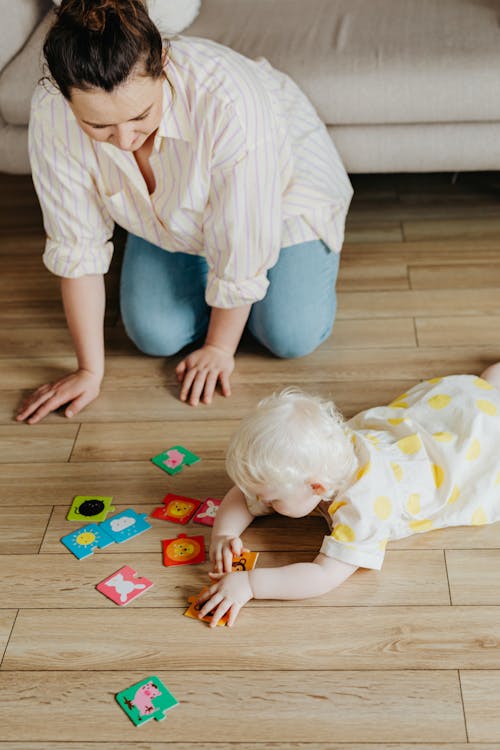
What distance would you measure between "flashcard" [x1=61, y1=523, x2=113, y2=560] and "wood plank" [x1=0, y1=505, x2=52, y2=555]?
6cm

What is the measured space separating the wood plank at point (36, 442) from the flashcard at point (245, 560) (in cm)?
46

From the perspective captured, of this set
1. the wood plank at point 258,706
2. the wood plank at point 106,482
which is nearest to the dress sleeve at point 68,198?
the wood plank at point 106,482

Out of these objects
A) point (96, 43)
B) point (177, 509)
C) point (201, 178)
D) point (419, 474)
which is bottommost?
point (177, 509)

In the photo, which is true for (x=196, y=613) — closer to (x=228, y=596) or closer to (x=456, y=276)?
(x=228, y=596)

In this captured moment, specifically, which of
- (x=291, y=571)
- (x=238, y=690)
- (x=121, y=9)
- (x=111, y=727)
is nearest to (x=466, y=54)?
(x=121, y=9)

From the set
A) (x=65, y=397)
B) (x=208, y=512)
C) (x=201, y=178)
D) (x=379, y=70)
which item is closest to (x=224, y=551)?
(x=208, y=512)

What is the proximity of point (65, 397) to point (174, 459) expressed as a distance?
1.00ft

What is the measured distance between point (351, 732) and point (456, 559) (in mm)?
367

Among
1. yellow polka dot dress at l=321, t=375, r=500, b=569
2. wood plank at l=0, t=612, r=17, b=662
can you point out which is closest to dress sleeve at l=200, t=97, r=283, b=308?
yellow polka dot dress at l=321, t=375, r=500, b=569

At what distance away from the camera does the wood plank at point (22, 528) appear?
5.03 ft

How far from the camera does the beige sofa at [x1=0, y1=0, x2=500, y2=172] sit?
1994mm

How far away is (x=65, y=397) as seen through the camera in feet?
6.00

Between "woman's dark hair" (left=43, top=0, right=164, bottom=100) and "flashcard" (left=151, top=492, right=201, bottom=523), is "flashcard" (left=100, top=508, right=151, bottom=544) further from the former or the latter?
"woman's dark hair" (left=43, top=0, right=164, bottom=100)

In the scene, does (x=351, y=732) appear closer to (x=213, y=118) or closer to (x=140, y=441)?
(x=140, y=441)
